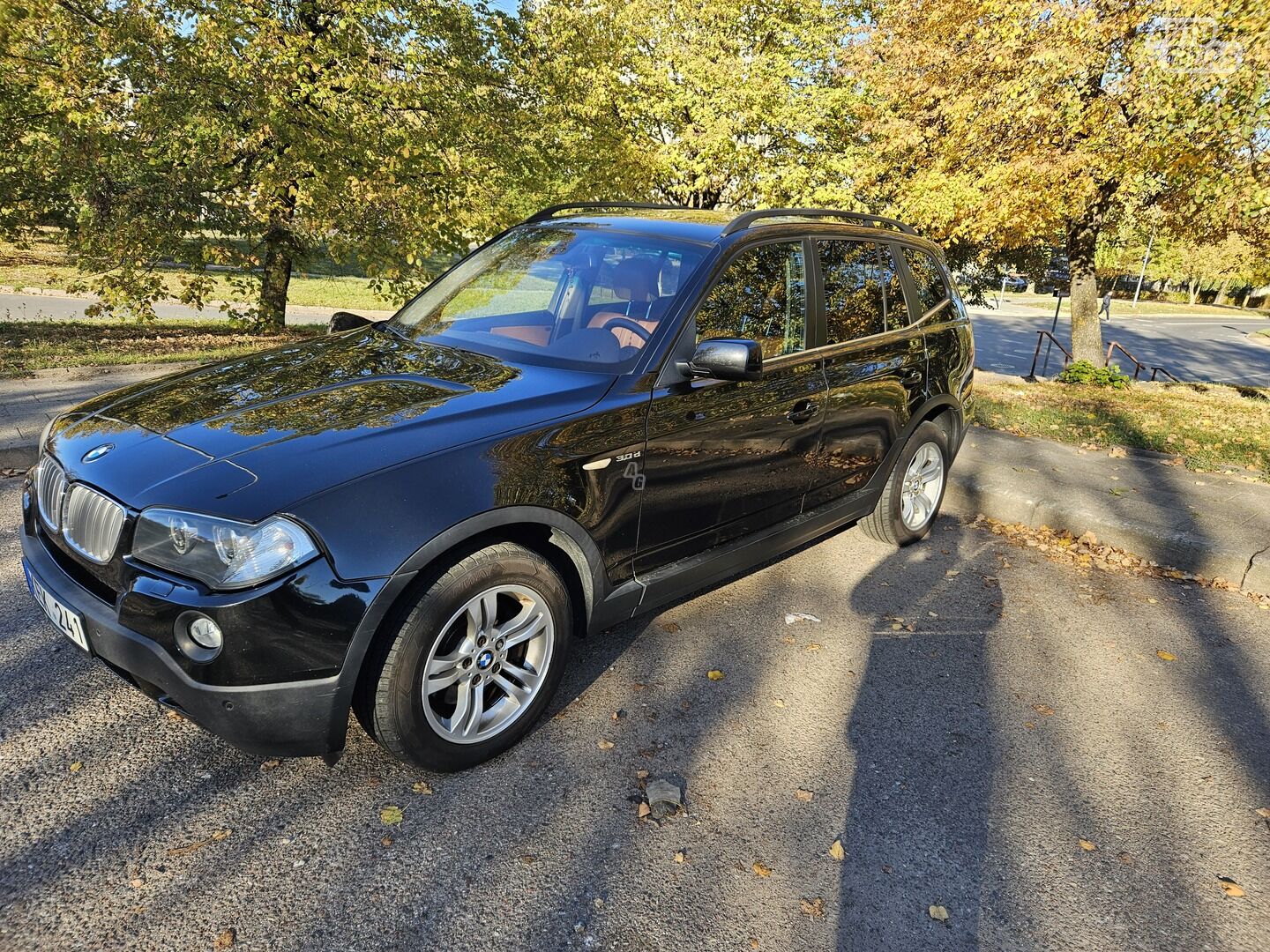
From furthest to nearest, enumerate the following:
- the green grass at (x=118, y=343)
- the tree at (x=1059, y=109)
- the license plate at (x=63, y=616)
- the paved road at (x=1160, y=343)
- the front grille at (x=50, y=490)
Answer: the paved road at (x=1160, y=343)
the tree at (x=1059, y=109)
the green grass at (x=118, y=343)
the front grille at (x=50, y=490)
the license plate at (x=63, y=616)

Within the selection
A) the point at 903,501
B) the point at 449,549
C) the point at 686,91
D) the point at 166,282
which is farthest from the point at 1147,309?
the point at 449,549

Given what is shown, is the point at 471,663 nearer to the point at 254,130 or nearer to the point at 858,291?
the point at 858,291

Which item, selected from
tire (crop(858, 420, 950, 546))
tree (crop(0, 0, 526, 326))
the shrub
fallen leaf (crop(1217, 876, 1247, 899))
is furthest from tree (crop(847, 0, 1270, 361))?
fallen leaf (crop(1217, 876, 1247, 899))

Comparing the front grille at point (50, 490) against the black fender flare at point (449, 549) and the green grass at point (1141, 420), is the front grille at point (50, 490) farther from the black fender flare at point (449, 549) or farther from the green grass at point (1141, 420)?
the green grass at point (1141, 420)

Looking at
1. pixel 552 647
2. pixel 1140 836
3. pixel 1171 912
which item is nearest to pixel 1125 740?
pixel 1140 836

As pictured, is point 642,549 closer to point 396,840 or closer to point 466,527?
point 466,527

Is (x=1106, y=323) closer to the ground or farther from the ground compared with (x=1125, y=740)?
farther from the ground

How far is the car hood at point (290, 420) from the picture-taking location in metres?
2.31

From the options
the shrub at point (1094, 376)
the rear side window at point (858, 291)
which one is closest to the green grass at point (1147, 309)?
the shrub at point (1094, 376)

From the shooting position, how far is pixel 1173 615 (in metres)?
4.40

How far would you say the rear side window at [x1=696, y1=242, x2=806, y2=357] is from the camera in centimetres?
341

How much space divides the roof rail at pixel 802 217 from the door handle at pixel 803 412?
84 centimetres

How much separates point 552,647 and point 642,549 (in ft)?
1.71

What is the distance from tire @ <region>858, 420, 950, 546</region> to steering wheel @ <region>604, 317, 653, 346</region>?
2095 mm
